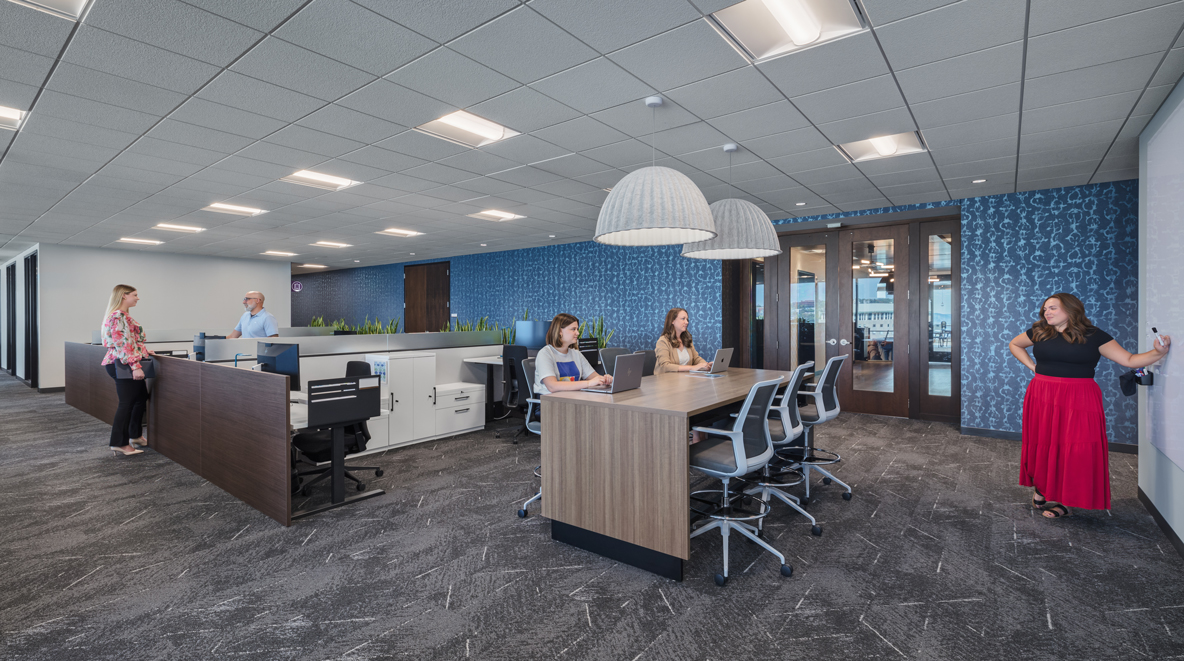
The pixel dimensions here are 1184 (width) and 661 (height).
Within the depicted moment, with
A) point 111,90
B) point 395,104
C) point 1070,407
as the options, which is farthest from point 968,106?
point 111,90

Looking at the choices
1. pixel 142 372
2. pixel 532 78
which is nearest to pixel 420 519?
pixel 532 78

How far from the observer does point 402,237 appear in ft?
29.2

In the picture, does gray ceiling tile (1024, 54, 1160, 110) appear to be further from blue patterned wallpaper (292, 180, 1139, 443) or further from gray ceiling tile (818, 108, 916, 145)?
blue patterned wallpaper (292, 180, 1139, 443)

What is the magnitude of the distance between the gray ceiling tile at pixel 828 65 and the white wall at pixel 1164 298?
1.68 m

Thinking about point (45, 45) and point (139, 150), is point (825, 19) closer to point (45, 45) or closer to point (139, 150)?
point (45, 45)

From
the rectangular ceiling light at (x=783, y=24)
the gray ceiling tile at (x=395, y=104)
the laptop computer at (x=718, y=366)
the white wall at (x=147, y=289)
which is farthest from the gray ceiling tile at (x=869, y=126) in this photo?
the white wall at (x=147, y=289)

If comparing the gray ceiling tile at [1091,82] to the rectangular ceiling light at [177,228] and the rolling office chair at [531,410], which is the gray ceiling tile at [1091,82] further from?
the rectangular ceiling light at [177,228]

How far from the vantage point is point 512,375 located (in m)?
5.71

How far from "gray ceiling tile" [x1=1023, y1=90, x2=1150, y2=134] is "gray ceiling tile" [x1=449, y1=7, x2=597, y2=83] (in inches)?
117

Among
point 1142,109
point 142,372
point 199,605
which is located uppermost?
point 1142,109

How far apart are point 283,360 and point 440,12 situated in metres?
2.49

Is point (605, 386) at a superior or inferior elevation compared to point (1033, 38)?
inferior

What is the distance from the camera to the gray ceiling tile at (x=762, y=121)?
11.6 ft

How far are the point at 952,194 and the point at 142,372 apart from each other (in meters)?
8.06
